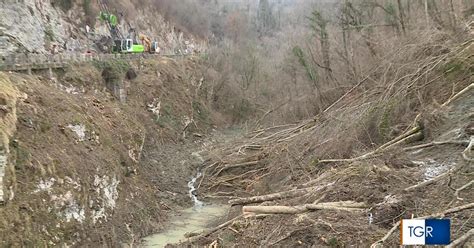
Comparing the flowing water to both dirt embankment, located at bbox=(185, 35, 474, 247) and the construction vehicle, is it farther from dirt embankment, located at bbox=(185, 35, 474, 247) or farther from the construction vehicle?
the construction vehicle

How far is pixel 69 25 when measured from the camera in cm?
3584

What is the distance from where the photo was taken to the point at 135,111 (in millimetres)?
27750

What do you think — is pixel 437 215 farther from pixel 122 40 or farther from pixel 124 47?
pixel 122 40

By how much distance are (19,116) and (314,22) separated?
57.4ft

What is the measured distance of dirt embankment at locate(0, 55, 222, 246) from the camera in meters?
13.7

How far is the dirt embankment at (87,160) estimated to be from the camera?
13.7 m

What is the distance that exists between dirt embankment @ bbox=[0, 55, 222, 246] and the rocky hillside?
4721 mm

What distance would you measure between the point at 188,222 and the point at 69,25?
23.3m

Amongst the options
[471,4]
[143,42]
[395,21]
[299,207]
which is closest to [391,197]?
[299,207]

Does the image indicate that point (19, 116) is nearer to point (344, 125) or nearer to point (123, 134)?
point (123, 134)

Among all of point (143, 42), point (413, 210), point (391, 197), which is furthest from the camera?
point (143, 42)

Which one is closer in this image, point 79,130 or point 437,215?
point 437,215

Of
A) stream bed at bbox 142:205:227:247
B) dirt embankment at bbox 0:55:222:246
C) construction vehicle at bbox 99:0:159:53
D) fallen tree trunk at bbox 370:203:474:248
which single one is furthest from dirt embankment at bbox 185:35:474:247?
construction vehicle at bbox 99:0:159:53

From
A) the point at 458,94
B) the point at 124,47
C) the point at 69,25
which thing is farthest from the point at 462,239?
the point at 69,25
